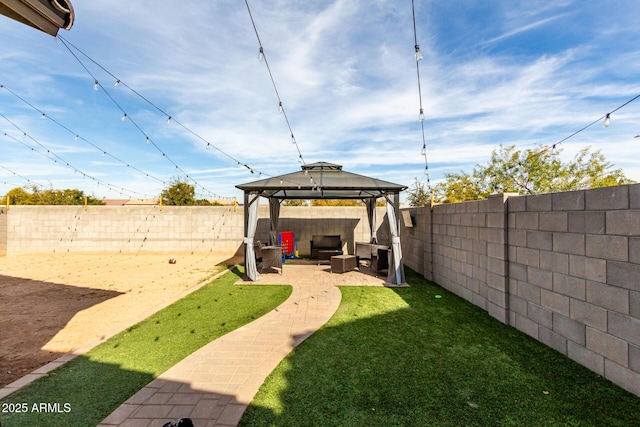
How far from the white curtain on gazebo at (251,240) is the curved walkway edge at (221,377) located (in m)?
2.57

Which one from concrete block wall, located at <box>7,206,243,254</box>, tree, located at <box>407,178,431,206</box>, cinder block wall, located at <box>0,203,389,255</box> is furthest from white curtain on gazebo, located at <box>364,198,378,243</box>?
tree, located at <box>407,178,431,206</box>

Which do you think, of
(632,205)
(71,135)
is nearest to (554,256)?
(632,205)

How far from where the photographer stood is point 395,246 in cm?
675

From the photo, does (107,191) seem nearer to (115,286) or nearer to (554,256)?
(115,286)

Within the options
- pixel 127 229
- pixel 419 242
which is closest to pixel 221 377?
pixel 419 242

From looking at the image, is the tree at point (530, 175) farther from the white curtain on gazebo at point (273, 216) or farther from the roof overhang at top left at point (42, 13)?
the roof overhang at top left at point (42, 13)

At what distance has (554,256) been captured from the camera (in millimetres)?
3236

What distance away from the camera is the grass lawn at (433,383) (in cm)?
215

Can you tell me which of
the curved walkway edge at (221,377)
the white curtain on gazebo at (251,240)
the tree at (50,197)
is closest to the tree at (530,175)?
the white curtain on gazebo at (251,240)

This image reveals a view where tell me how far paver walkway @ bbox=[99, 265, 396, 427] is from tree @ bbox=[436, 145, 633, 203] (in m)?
14.8

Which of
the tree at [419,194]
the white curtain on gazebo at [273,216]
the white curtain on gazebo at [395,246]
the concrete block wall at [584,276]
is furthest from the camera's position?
the tree at [419,194]

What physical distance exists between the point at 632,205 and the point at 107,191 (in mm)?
16425

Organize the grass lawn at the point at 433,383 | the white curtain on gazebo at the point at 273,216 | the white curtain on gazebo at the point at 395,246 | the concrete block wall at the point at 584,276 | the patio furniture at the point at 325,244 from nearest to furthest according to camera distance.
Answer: the grass lawn at the point at 433,383, the concrete block wall at the point at 584,276, the white curtain on gazebo at the point at 395,246, the white curtain on gazebo at the point at 273,216, the patio furniture at the point at 325,244

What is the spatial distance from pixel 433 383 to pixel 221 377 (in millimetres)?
2148
